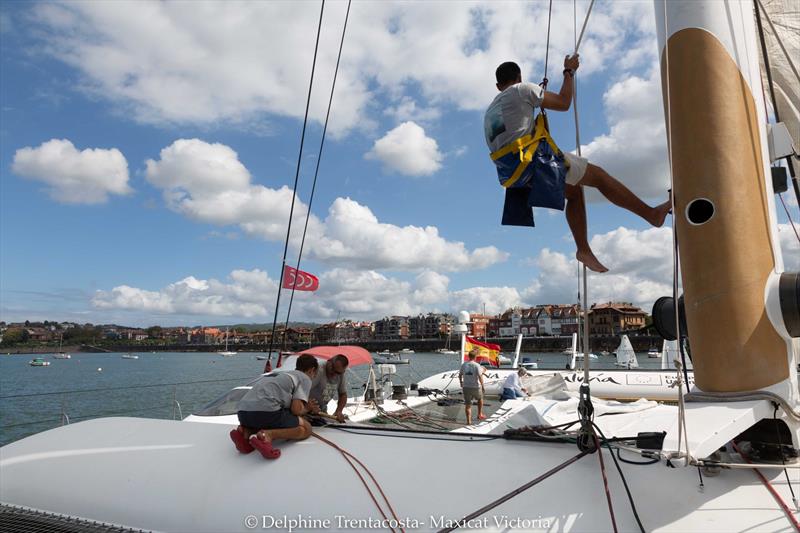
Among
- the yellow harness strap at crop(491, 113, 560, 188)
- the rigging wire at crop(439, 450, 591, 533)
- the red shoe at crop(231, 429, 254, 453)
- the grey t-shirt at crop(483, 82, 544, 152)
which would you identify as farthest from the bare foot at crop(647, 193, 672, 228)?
the red shoe at crop(231, 429, 254, 453)

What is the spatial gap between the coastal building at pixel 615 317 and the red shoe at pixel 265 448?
331ft

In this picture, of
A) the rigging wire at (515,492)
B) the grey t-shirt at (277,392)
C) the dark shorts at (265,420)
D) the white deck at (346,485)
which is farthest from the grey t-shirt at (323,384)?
the rigging wire at (515,492)

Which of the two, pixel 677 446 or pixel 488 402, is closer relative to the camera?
pixel 677 446

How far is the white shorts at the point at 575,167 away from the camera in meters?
4.00

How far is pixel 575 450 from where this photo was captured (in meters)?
3.20

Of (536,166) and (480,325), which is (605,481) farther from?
(480,325)

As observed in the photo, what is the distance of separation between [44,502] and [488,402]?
10467mm

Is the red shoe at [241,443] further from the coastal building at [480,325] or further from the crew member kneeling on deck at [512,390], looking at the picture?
the coastal building at [480,325]

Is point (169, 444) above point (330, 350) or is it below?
below

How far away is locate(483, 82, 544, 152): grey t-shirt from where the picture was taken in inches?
151

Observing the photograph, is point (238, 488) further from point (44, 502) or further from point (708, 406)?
point (708, 406)

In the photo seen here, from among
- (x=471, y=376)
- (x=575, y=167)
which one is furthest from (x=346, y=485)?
(x=471, y=376)

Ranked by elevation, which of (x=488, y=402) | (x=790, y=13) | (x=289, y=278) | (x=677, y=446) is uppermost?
(x=790, y=13)

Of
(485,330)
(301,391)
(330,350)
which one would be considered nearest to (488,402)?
(330,350)
